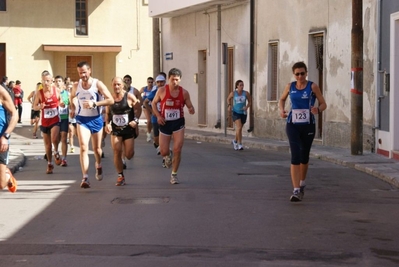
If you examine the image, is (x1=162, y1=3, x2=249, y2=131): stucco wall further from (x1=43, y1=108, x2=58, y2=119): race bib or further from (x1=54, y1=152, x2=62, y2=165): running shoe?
(x1=43, y1=108, x2=58, y2=119): race bib

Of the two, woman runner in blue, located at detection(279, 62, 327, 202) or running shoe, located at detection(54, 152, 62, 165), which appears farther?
running shoe, located at detection(54, 152, 62, 165)

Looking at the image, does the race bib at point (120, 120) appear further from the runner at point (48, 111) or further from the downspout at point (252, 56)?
the downspout at point (252, 56)

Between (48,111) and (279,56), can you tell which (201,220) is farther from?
(279,56)

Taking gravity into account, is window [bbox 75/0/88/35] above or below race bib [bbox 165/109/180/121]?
above

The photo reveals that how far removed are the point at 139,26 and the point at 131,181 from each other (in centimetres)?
3116

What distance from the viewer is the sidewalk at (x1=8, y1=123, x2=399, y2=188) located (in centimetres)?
1602

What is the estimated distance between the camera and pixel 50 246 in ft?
28.7

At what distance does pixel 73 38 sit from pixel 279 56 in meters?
20.0

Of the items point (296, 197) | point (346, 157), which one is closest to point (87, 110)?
point (296, 197)

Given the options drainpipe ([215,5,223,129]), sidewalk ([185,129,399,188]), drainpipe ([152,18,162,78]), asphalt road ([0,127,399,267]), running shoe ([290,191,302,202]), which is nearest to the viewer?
asphalt road ([0,127,399,267])

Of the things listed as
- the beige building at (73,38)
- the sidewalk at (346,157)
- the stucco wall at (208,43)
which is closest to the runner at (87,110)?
the sidewalk at (346,157)

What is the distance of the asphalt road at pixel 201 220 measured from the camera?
324 inches

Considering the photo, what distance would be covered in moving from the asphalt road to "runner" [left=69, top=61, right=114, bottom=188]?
55 centimetres

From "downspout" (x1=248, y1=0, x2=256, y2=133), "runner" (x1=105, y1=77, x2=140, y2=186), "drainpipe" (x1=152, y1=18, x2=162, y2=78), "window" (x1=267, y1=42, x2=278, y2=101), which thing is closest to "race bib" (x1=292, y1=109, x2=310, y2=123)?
"runner" (x1=105, y1=77, x2=140, y2=186)
